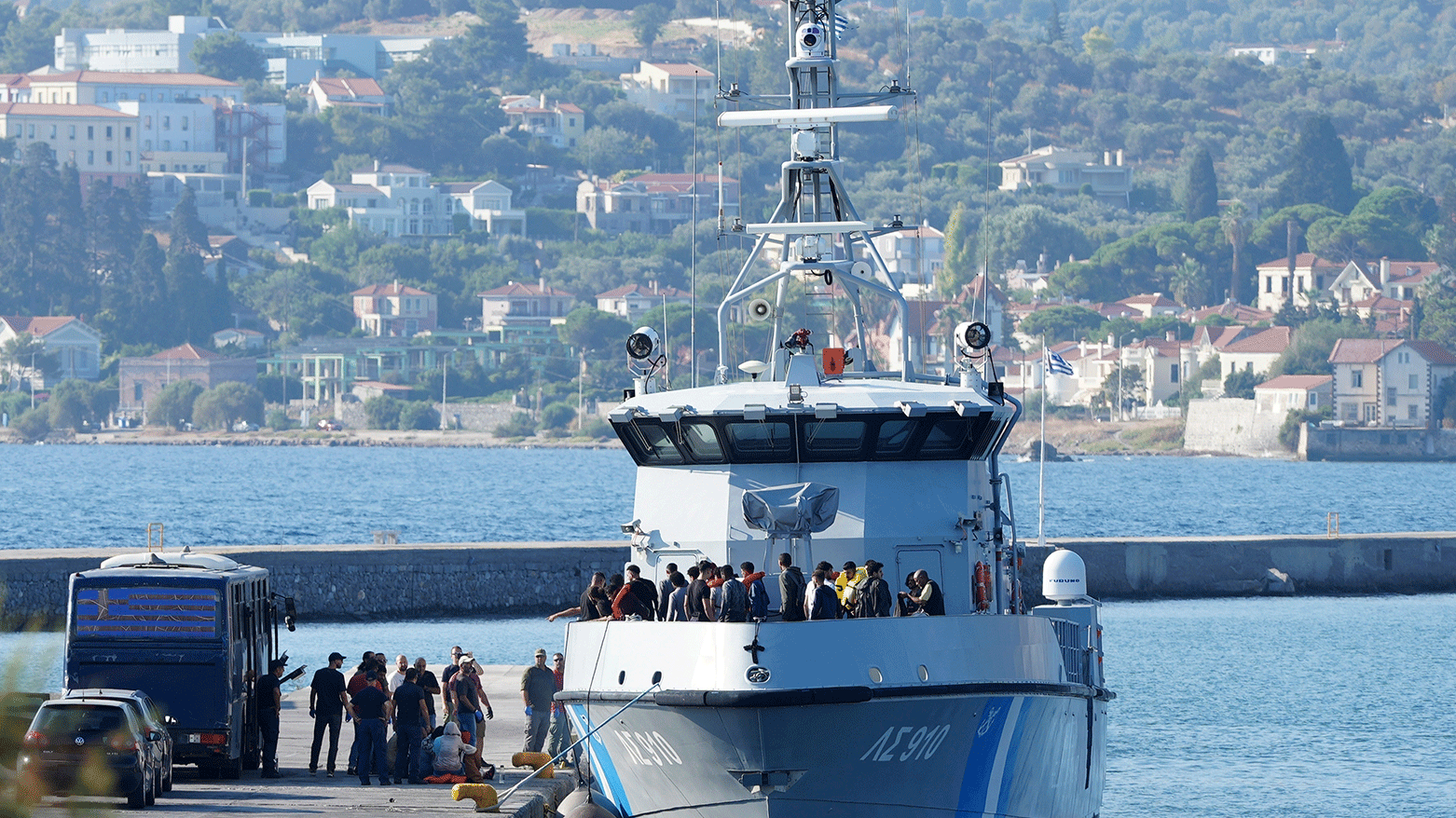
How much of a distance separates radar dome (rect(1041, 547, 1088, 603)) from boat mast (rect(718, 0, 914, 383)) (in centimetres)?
508

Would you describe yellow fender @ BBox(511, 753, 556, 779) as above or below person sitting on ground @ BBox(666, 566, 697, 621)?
below

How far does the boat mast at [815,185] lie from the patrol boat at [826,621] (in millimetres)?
39

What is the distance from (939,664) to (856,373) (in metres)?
4.26

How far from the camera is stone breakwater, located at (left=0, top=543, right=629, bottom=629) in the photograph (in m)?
53.5

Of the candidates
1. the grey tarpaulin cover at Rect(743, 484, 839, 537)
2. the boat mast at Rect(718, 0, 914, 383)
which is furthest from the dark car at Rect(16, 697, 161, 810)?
the boat mast at Rect(718, 0, 914, 383)

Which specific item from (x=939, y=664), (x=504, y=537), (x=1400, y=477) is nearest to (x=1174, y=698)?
(x=939, y=664)

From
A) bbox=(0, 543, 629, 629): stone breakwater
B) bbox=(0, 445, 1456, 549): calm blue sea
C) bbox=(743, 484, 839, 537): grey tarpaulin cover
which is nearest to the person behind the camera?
bbox=(743, 484, 839, 537): grey tarpaulin cover

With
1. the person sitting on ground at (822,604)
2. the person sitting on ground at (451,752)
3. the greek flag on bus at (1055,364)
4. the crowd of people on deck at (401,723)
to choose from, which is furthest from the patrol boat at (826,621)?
the greek flag on bus at (1055,364)

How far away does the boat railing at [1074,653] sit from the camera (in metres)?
21.8

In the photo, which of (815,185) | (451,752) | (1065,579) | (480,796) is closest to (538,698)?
(451,752)

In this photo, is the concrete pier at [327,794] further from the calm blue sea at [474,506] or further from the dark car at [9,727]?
the calm blue sea at [474,506]

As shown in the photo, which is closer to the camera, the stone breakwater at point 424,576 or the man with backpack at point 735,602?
the man with backpack at point 735,602

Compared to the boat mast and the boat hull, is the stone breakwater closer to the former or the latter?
the boat mast

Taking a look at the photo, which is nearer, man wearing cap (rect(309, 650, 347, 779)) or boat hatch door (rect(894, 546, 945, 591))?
boat hatch door (rect(894, 546, 945, 591))
